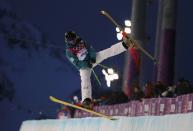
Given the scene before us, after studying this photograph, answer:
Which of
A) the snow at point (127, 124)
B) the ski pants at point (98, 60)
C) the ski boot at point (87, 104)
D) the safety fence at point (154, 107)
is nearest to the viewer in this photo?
the snow at point (127, 124)

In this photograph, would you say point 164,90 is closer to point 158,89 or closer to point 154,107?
point 158,89

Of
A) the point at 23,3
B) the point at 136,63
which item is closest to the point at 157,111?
the point at 136,63

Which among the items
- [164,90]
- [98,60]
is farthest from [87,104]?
[164,90]

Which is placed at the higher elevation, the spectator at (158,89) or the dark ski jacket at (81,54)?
the dark ski jacket at (81,54)

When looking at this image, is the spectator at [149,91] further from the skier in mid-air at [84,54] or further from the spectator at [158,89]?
the skier in mid-air at [84,54]

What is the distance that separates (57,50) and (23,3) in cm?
238

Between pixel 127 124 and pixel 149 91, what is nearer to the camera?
pixel 127 124

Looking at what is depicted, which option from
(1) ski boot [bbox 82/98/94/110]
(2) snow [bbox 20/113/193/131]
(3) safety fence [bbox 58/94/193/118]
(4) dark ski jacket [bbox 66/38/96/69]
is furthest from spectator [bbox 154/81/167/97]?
(4) dark ski jacket [bbox 66/38/96/69]

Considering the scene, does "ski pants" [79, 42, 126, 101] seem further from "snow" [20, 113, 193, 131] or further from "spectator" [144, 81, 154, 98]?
"spectator" [144, 81, 154, 98]

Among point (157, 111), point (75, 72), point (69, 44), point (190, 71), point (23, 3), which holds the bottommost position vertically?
point (157, 111)

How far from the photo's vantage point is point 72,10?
1844 cm

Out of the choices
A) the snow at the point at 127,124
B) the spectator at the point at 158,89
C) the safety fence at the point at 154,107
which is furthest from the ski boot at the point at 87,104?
the spectator at the point at 158,89

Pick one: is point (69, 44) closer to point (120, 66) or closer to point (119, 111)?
point (119, 111)

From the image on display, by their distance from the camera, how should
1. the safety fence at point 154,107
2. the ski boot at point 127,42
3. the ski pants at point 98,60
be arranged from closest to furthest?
the safety fence at point 154,107
the ski boot at point 127,42
the ski pants at point 98,60
